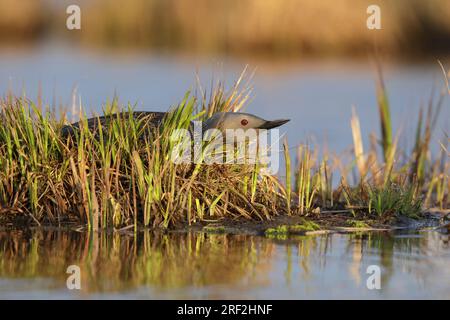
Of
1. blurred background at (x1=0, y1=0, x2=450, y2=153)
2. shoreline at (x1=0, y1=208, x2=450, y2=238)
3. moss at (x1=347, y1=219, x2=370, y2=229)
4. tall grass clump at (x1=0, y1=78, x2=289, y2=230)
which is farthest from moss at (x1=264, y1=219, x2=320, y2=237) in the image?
blurred background at (x1=0, y1=0, x2=450, y2=153)

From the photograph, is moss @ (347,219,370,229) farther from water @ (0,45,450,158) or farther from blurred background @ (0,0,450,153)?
blurred background @ (0,0,450,153)

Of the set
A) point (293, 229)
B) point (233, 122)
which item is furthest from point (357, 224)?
point (233, 122)

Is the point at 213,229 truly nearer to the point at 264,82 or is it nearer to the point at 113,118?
the point at 113,118

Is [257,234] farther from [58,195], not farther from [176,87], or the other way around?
[176,87]

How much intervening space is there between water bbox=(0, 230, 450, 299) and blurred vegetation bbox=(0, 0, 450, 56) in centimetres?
1861

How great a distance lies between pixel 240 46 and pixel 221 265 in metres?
20.6

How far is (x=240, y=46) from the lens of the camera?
26.6 metres

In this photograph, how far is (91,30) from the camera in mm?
29281

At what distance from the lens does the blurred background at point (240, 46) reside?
22.8m

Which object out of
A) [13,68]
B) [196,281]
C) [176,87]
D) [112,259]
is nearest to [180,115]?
[112,259]

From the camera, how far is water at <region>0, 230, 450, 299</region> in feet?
18.6

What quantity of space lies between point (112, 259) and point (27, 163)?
1626mm

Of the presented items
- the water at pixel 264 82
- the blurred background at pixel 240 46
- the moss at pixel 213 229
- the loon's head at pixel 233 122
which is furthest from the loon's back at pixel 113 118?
the blurred background at pixel 240 46

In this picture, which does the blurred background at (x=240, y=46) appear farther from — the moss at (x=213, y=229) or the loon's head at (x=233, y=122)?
the moss at (x=213, y=229)
